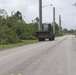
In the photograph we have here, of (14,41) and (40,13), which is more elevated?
(40,13)

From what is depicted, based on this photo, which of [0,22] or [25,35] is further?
[25,35]

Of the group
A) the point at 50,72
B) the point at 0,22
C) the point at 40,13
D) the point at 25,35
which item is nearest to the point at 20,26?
the point at 25,35

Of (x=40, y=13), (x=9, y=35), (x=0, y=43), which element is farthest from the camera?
(x=40, y=13)

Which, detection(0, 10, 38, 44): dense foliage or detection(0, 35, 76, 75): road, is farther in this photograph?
detection(0, 10, 38, 44): dense foliage

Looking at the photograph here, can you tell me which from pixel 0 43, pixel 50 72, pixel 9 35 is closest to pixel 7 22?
pixel 9 35

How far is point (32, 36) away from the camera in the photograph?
222 ft

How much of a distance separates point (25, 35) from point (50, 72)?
53.4 m

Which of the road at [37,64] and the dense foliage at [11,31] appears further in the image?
the dense foliage at [11,31]

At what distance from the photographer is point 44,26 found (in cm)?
6400

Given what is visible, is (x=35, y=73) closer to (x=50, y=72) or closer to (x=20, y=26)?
(x=50, y=72)

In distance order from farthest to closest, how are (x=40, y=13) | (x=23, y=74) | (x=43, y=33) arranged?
(x=40, y=13) < (x=43, y=33) < (x=23, y=74)

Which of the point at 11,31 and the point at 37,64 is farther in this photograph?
the point at 11,31

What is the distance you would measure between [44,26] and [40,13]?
7038mm

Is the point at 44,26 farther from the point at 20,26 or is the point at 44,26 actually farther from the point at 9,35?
the point at 9,35
